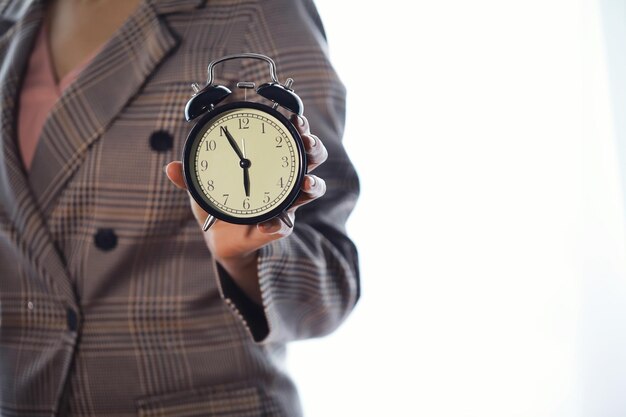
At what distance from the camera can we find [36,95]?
1.24 metres

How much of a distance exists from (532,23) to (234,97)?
0.81m

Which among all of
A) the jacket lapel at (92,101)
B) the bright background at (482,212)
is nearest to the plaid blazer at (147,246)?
the jacket lapel at (92,101)


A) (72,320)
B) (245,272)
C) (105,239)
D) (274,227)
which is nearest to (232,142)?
(274,227)

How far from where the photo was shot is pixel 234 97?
3.61 feet

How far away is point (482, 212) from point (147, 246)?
0.84m

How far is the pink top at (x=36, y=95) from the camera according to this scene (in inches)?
47.5

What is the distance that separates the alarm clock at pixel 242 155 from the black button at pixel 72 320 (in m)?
0.42

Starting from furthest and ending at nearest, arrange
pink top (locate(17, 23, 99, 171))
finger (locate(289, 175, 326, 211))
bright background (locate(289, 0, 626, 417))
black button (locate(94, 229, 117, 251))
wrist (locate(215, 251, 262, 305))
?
bright background (locate(289, 0, 626, 417))
pink top (locate(17, 23, 99, 171))
black button (locate(94, 229, 117, 251))
wrist (locate(215, 251, 262, 305))
finger (locate(289, 175, 326, 211))

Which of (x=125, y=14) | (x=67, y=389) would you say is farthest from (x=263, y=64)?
(x=67, y=389)

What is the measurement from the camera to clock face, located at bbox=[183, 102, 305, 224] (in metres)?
0.81

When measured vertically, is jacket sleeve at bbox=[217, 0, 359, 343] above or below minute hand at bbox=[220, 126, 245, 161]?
below

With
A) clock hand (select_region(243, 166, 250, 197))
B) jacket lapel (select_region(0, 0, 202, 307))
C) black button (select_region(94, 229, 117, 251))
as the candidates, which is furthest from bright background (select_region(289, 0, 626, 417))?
clock hand (select_region(243, 166, 250, 197))

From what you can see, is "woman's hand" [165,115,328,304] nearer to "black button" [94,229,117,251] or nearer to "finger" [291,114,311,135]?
Result: "finger" [291,114,311,135]

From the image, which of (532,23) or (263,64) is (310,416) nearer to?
(263,64)
